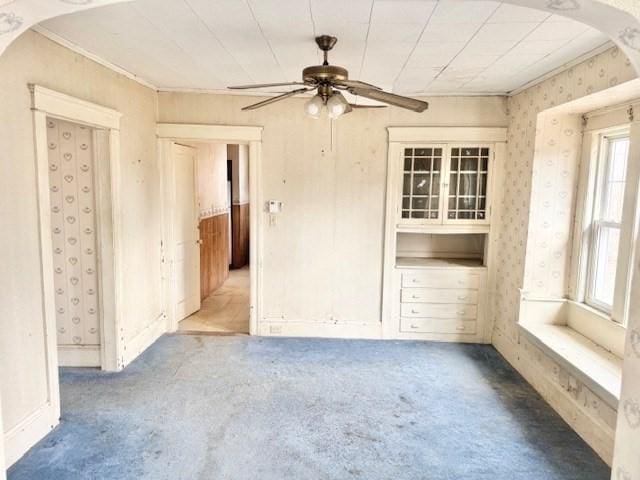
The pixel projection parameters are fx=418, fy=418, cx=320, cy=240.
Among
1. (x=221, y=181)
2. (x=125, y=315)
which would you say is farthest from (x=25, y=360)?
(x=221, y=181)

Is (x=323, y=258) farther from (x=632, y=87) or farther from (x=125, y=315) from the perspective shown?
(x=632, y=87)

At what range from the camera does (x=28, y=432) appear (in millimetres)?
2562

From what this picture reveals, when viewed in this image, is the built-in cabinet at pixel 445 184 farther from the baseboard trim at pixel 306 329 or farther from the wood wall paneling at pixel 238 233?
the wood wall paneling at pixel 238 233

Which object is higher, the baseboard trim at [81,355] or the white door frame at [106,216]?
the white door frame at [106,216]

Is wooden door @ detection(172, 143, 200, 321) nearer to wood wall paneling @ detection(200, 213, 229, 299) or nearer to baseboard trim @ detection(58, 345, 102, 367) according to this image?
wood wall paneling @ detection(200, 213, 229, 299)

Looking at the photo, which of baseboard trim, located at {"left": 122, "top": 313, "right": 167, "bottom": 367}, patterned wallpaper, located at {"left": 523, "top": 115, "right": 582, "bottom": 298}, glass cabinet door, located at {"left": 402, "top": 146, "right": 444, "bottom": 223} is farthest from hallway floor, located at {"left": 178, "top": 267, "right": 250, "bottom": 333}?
patterned wallpaper, located at {"left": 523, "top": 115, "right": 582, "bottom": 298}

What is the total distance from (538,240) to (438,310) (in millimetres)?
1295

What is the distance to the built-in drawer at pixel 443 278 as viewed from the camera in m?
4.42

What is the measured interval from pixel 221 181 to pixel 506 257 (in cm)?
441

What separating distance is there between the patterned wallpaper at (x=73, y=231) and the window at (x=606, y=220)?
4.11 meters

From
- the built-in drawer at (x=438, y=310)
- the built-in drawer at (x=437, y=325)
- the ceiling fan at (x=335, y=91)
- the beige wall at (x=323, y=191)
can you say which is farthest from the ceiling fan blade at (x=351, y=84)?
the built-in drawer at (x=437, y=325)

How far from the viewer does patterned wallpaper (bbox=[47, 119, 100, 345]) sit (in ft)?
11.1

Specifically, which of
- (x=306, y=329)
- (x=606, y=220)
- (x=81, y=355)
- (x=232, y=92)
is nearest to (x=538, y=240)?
(x=606, y=220)

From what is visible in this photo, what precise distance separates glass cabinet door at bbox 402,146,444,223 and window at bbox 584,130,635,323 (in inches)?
55.5
